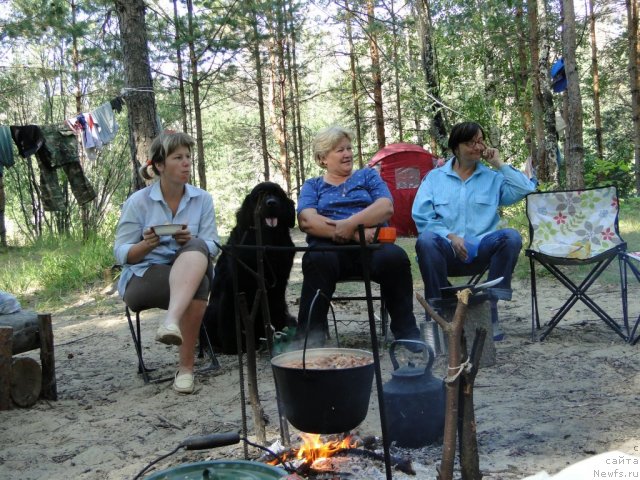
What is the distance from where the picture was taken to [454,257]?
349 centimetres

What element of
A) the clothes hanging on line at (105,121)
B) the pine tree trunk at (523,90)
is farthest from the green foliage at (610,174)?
the clothes hanging on line at (105,121)

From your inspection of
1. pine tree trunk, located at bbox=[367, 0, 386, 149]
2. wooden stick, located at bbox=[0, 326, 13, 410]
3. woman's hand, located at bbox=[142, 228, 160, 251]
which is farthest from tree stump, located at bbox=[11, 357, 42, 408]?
pine tree trunk, located at bbox=[367, 0, 386, 149]

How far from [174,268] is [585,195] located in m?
2.59

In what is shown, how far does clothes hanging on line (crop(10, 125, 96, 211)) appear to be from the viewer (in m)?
7.40

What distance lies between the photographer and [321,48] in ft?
55.4

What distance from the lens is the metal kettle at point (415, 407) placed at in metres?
2.08

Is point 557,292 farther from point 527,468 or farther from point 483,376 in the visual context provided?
point 527,468

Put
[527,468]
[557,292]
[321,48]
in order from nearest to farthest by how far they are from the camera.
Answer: [527,468] < [557,292] < [321,48]

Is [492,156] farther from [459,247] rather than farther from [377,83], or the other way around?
[377,83]

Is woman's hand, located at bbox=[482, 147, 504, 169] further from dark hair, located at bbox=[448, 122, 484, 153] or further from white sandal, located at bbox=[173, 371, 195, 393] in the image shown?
white sandal, located at bbox=[173, 371, 195, 393]

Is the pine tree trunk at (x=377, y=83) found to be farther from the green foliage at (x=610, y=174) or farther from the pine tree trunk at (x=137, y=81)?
the pine tree trunk at (x=137, y=81)

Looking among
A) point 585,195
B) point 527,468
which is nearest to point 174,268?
point 527,468

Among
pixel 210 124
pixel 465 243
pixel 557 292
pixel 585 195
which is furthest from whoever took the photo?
pixel 210 124

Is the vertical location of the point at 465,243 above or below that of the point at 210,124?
below
